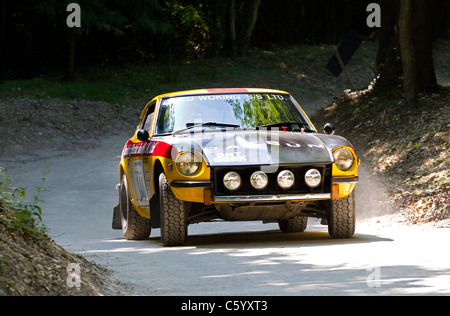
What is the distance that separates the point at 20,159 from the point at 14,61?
13353 millimetres

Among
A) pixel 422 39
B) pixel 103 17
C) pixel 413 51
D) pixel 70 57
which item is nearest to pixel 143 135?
pixel 413 51

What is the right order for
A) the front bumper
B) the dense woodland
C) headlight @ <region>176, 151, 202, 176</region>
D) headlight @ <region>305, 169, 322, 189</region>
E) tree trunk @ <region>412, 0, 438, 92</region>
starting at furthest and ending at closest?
the dense woodland < tree trunk @ <region>412, 0, 438, 92</region> < headlight @ <region>305, 169, 322, 189</region> < headlight @ <region>176, 151, 202, 176</region> < the front bumper

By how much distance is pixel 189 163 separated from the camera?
9398mm

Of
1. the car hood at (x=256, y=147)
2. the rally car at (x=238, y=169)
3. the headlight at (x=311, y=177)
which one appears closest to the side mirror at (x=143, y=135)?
the rally car at (x=238, y=169)

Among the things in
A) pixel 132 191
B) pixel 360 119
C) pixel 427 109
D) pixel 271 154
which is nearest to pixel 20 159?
pixel 360 119

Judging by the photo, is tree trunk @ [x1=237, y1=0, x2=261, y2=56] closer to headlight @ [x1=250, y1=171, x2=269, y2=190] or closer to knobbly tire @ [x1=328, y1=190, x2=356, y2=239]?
knobbly tire @ [x1=328, y1=190, x2=356, y2=239]

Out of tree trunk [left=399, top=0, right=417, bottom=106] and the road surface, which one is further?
tree trunk [left=399, top=0, right=417, bottom=106]

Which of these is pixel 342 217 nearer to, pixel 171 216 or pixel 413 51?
pixel 171 216

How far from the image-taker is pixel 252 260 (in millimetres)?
8453

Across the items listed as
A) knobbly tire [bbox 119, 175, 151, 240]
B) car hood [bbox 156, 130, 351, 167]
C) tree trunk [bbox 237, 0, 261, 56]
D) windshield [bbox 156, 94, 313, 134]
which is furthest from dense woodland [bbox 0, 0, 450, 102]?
car hood [bbox 156, 130, 351, 167]

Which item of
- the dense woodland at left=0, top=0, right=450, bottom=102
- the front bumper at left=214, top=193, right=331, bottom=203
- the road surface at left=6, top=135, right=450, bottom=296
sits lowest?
the road surface at left=6, top=135, right=450, bottom=296

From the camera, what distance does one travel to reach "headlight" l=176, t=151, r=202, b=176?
939cm

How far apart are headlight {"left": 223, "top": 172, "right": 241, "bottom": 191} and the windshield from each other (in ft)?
3.77

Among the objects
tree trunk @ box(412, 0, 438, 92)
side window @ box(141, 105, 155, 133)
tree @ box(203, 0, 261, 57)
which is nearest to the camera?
side window @ box(141, 105, 155, 133)
